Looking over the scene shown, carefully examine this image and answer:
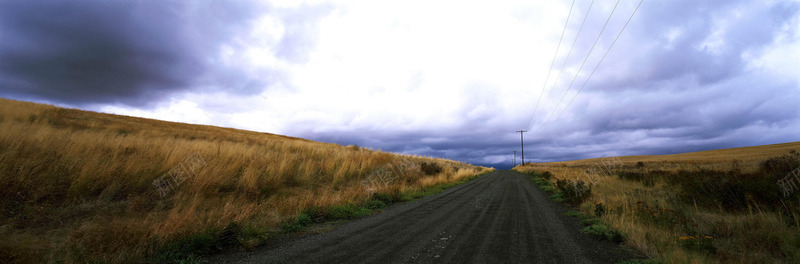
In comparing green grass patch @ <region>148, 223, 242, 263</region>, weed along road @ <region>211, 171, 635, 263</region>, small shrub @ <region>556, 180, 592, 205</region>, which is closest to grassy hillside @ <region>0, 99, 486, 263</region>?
green grass patch @ <region>148, 223, 242, 263</region>

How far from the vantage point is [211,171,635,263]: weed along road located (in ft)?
14.5

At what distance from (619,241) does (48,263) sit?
9025 mm

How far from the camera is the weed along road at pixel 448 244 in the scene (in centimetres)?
443

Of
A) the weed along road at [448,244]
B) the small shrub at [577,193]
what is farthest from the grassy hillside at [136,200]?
the small shrub at [577,193]

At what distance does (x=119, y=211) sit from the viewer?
6105 millimetres

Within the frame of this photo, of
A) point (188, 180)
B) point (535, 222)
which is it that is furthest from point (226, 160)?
point (535, 222)

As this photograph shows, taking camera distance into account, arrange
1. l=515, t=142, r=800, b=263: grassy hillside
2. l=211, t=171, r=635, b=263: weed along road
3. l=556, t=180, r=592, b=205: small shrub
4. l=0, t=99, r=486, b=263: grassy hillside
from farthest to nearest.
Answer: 1. l=556, t=180, r=592, b=205: small shrub
2. l=211, t=171, r=635, b=263: weed along road
3. l=515, t=142, r=800, b=263: grassy hillside
4. l=0, t=99, r=486, b=263: grassy hillside

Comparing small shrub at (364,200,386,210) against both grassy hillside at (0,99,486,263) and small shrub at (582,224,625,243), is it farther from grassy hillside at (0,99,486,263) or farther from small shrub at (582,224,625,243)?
small shrub at (582,224,625,243)

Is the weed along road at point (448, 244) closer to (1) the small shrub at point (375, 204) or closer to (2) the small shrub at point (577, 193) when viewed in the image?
(1) the small shrub at point (375, 204)

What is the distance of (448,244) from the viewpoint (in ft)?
16.9

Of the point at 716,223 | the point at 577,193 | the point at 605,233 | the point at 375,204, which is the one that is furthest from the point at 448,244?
the point at 577,193

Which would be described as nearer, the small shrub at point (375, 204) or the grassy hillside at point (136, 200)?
the grassy hillside at point (136, 200)

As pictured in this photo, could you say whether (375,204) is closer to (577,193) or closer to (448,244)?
(448,244)

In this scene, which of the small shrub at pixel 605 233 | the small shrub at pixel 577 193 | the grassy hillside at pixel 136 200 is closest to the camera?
the grassy hillside at pixel 136 200
